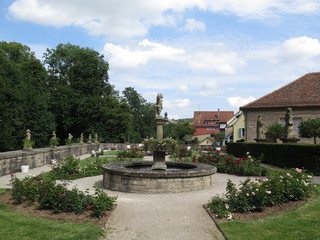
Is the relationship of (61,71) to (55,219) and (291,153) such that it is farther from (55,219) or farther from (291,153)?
(55,219)

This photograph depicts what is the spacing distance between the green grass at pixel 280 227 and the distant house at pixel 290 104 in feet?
71.0

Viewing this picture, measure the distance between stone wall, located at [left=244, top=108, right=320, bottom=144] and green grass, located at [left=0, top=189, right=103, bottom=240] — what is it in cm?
2628

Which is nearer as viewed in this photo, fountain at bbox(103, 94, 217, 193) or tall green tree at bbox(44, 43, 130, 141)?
fountain at bbox(103, 94, 217, 193)

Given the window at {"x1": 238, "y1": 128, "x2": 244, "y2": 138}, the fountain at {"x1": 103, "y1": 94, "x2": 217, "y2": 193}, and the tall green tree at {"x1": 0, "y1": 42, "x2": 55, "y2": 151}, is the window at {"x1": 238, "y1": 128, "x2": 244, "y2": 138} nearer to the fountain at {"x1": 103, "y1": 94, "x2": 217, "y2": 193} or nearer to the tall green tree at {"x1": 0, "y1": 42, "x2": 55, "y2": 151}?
the tall green tree at {"x1": 0, "y1": 42, "x2": 55, "y2": 151}

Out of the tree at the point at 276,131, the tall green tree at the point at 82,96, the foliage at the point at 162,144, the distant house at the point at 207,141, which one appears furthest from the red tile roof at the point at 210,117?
the foliage at the point at 162,144

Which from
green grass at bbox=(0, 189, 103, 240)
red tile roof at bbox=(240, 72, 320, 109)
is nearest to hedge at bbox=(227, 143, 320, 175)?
red tile roof at bbox=(240, 72, 320, 109)

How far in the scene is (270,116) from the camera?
97.5 feet

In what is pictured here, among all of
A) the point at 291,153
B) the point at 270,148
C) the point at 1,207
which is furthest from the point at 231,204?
the point at 270,148

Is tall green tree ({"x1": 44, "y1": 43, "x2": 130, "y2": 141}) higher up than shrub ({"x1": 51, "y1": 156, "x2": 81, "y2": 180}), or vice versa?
tall green tree ({"x1": 44, "y1": 43, "x2": 130, "y2": 141})

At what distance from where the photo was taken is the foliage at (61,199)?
23.1 feet

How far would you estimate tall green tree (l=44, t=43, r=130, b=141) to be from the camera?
4322cm

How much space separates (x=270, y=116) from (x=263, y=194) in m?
24.1

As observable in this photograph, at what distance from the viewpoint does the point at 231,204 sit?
735 cm

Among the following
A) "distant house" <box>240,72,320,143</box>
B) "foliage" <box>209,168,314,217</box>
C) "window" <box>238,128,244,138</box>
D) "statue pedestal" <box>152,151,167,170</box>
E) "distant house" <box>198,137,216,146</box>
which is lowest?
"distant house" <box>198,137,216,146</box>
